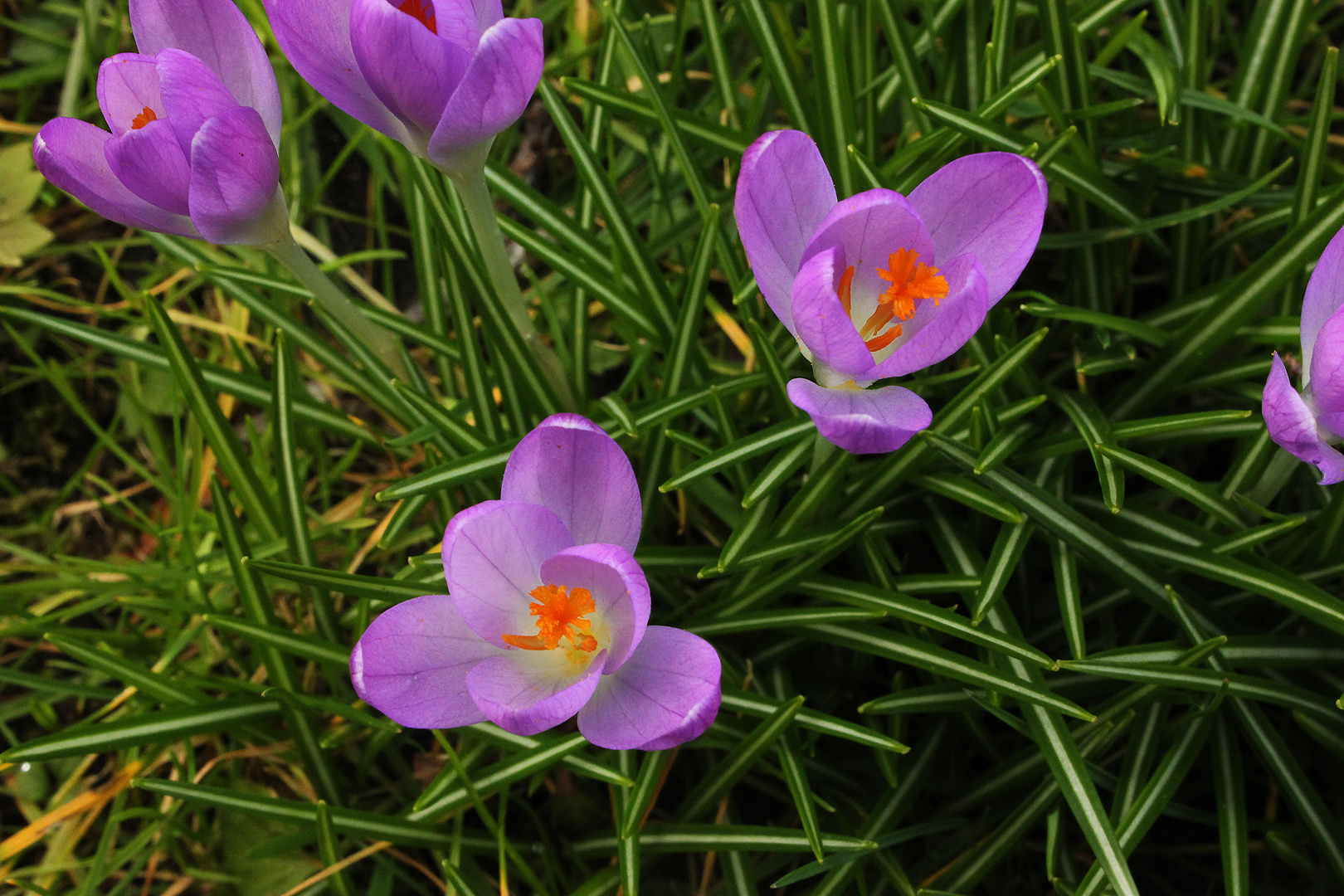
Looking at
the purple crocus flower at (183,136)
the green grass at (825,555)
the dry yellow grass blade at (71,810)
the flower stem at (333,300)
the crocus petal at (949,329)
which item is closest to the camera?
the crocus petal at (949,329)

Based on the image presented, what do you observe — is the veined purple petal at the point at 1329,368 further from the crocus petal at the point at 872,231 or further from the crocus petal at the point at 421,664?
the crocus petal at the point at 421,664

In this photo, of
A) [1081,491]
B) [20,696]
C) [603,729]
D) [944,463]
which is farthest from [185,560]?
[1081,491]

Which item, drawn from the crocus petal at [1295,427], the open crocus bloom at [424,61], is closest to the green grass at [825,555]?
the crocus petal at [1295,427]

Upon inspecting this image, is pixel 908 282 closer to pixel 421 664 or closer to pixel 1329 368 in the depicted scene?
pixel 1329 368

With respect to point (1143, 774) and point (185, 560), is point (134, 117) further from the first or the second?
point (1143, 774)

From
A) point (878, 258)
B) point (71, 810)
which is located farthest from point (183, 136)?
point (71, 810)
